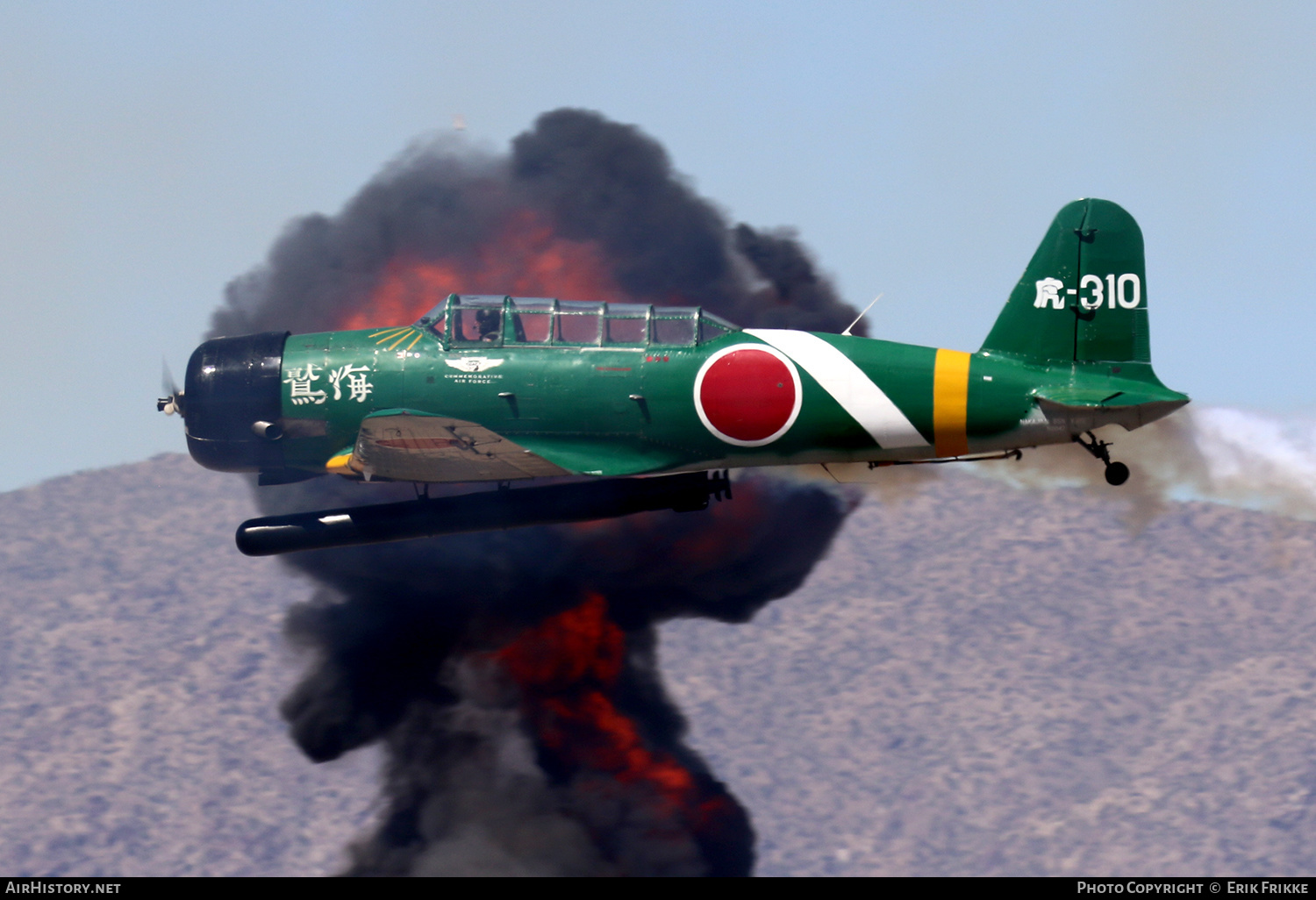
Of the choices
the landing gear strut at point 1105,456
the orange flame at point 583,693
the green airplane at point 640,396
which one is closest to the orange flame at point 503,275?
the green airplane at point 640,396

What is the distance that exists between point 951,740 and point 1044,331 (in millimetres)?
61175

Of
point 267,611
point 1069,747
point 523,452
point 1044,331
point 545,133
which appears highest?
point 545,133

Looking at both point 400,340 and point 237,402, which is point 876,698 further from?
point 237,402

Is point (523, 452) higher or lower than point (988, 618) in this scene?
higher

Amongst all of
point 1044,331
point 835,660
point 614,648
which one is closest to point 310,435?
point 614,648

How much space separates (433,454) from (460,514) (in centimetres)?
226

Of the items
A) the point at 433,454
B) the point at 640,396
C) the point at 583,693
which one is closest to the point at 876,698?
the point at 583,693

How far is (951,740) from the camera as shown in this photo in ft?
292

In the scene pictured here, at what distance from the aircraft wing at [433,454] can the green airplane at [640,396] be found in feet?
0.14

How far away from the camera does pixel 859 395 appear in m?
30.5

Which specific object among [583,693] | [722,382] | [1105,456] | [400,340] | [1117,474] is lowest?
[583,693]

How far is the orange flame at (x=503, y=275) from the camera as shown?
3791 cm

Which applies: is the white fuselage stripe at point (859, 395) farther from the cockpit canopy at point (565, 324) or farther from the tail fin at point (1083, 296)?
the tail fin at point (1083, 296)

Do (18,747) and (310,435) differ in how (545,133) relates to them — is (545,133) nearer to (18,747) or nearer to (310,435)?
(310,435)
